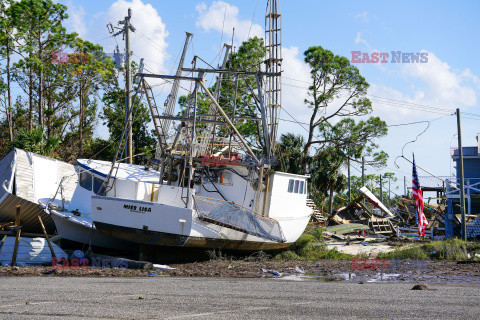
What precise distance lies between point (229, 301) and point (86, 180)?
16.4m

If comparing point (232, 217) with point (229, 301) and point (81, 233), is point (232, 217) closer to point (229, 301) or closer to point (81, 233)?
point (81, 233)

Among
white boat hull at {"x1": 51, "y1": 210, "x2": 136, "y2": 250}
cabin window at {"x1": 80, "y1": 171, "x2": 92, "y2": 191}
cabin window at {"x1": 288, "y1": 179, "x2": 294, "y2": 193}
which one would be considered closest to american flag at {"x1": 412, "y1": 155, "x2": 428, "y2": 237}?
cabin window at {"x1": 288, "y1": 179, "x2": 294, "y2": 193}

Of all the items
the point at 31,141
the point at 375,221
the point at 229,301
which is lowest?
the point at 229,301

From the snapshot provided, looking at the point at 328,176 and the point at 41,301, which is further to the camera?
the point at 328,176

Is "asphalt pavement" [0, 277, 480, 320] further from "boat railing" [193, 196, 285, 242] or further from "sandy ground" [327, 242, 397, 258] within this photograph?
"sandy ground" [327, 242, 397, 258]

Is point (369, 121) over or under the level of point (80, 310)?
over

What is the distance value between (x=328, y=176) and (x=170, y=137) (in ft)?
57.3

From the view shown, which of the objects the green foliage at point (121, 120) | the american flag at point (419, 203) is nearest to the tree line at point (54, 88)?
the green foliage at point (121, 120)

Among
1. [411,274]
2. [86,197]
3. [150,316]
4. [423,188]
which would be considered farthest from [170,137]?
[423,188]

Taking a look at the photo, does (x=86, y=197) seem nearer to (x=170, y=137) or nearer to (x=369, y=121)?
(x=170, y=137)

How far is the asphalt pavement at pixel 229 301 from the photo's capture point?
7219 mm

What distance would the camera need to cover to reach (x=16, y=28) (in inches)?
1326

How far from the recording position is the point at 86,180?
23828 mm

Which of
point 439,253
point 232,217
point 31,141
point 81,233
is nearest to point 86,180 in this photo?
point 81,233
